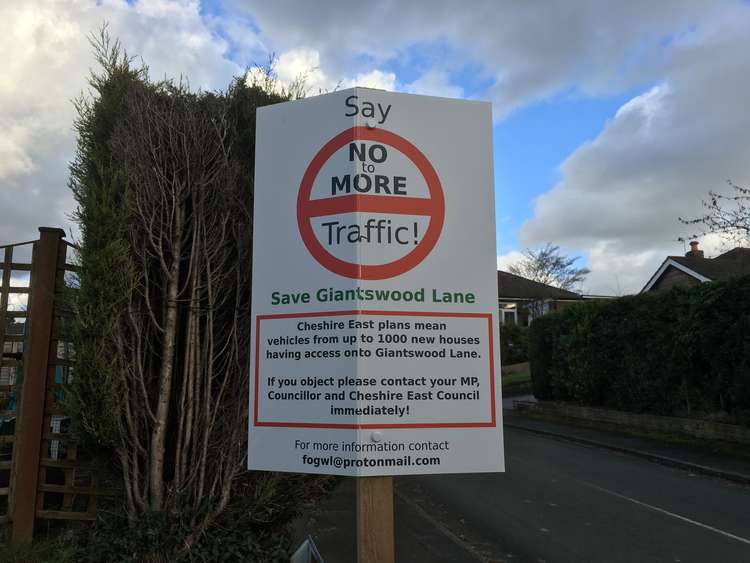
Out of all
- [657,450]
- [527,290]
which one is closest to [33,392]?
[657,450]

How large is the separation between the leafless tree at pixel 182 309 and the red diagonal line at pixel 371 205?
1.36 metres

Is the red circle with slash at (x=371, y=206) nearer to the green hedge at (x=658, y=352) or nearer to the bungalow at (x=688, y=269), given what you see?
the green hedge at (x=658, y=352)

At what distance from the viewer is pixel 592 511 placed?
795cm

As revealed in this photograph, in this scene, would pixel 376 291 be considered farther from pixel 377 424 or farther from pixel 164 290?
pixel 164 290

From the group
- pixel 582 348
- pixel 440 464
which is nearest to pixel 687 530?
pixel 440 464

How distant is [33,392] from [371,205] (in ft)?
11.1

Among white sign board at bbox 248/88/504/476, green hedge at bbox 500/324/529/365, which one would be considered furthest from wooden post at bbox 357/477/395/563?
green hedge at bbox 500/324/529/365

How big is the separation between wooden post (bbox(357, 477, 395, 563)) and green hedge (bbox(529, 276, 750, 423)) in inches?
442

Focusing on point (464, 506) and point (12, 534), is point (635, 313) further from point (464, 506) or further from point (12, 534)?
point (12, 534)

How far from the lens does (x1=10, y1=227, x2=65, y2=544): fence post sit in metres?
4.50

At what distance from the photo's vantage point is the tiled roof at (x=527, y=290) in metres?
45.7

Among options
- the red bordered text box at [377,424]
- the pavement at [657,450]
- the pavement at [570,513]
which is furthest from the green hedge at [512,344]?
the red bordered text box at [377,424]

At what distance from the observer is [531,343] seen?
22766 millimetres

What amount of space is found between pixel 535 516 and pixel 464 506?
977 mm
